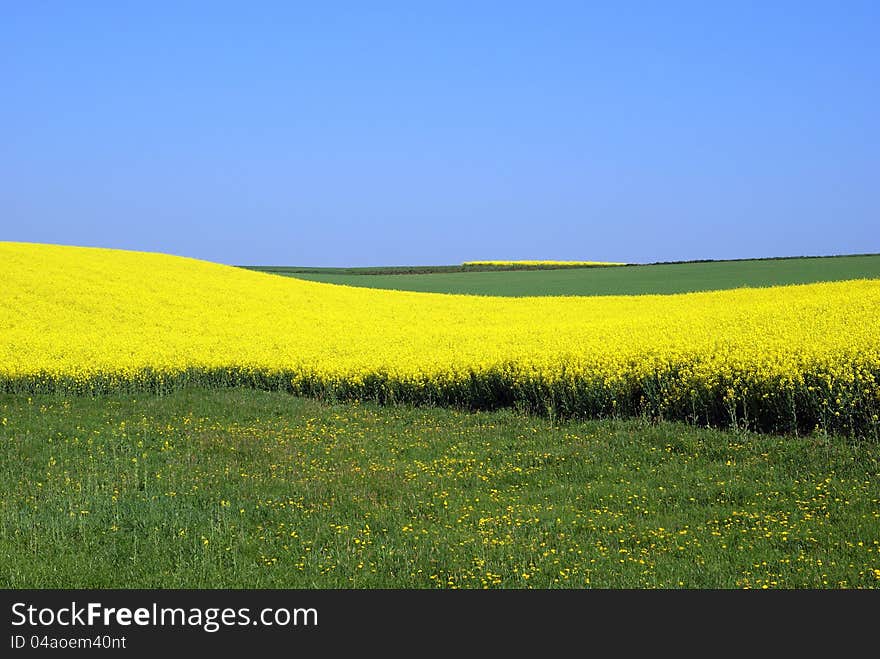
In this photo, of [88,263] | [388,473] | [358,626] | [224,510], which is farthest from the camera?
[88,263]

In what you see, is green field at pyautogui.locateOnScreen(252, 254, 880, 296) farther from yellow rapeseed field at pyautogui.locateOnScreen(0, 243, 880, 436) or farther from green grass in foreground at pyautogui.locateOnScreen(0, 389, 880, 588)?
green grass in foreground at pyautogui.locateOnScreen(0, 389, 880, 588)

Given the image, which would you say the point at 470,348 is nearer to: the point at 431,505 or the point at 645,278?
the point at 431,505

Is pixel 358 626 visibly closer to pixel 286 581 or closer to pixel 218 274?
pixel 286 581

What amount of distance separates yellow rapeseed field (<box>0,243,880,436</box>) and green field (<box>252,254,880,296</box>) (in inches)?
479

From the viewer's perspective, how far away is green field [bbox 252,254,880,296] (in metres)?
52.5

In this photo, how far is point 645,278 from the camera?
60.4m

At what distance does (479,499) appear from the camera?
12305 mm

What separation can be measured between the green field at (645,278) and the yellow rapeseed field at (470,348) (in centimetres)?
1218

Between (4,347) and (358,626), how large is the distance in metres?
23.0

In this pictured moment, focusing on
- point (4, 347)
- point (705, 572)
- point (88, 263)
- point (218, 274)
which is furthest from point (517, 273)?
point (705, 572)

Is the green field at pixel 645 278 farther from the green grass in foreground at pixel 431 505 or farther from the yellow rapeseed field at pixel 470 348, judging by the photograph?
the green grass in foreground at pixel 431 505

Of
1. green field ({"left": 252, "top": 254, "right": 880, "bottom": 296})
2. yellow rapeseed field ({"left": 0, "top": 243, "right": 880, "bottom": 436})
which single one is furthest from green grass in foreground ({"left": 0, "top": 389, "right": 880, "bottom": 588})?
green field ({"left": 252, "top": 254, "right": 880, "bottom": 296})

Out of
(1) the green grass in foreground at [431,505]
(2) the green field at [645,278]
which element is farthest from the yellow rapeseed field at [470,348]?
(2) the green field at [645,278]

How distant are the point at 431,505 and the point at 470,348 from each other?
37.8 ft
